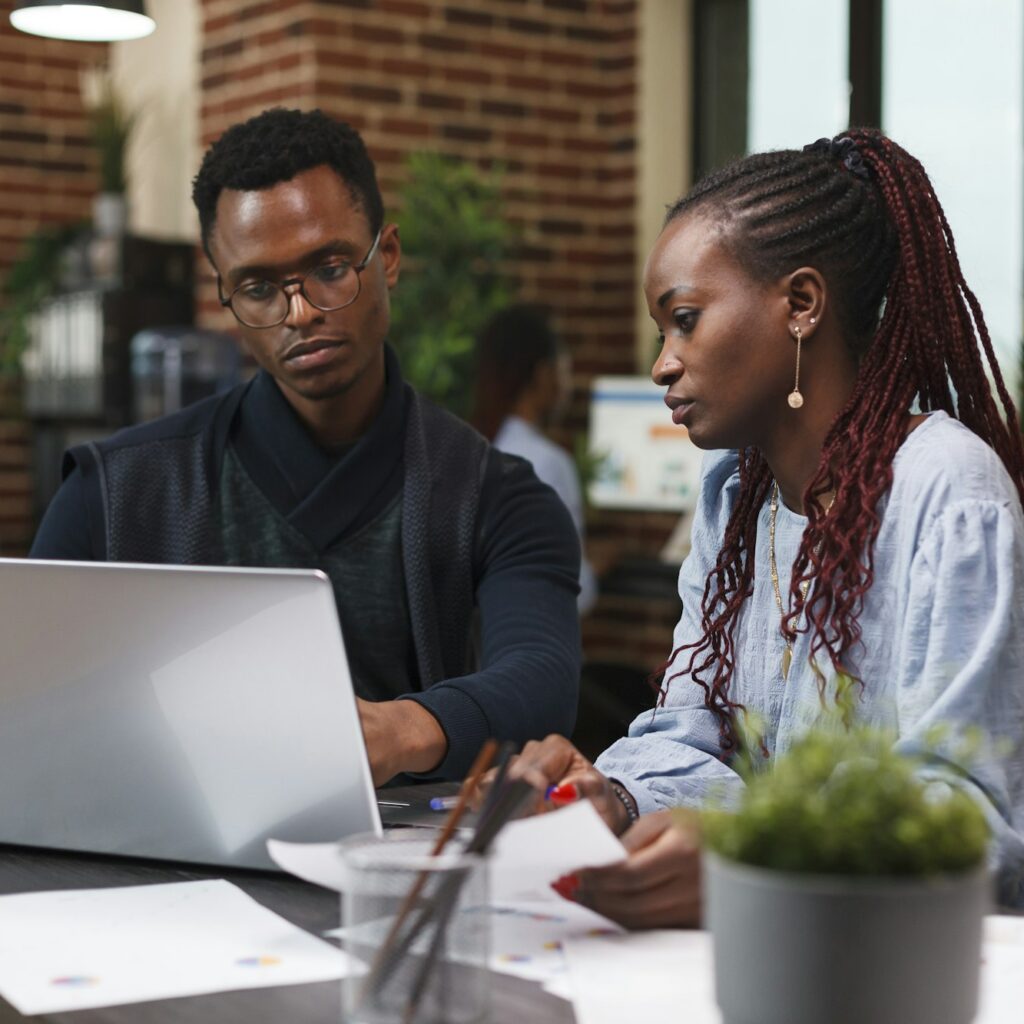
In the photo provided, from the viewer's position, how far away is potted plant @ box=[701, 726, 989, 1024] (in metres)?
0.70

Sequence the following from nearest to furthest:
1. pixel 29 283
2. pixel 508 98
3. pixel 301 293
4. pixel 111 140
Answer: pixel 301 293, pixel 508 98, pixel 111 140, pixel 29 283

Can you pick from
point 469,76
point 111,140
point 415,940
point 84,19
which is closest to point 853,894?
point 415,940

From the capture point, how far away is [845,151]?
1.45 metres

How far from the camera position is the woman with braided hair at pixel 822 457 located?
1228 mm

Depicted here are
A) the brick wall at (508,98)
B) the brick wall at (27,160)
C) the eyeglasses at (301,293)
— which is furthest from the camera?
the brick wall at (27,160)

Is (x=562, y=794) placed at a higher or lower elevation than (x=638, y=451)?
lower

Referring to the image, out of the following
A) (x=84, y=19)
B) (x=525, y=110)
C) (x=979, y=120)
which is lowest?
(x=84, y=19)

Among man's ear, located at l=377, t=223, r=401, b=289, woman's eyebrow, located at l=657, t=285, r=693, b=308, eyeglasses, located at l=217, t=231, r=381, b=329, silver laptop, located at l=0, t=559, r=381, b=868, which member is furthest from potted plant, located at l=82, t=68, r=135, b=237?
silver laptop, located at l=0, t=559, r=381, b=868

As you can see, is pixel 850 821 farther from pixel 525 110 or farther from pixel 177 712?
pixel 525 110

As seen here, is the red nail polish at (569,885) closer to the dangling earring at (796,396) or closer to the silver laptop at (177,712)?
the silver laptop at (177,712)

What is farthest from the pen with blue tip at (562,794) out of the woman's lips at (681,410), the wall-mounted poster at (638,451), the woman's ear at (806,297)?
the wall-mounted poster at (638,451)

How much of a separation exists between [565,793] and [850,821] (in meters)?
0.49

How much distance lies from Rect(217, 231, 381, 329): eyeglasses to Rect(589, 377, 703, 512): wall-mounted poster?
8.93ft

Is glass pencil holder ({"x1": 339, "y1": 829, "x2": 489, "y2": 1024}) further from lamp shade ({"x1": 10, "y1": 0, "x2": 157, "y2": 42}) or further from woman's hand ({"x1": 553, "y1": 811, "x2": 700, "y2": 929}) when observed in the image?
lamp shade ({"x1": 10, "y1": 0, "x2": 157, "y2": 42})
